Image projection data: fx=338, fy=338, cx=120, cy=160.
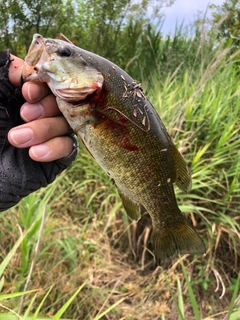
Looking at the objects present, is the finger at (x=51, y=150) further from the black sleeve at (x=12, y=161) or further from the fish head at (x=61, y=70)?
the fish head at (x=61, y=70)

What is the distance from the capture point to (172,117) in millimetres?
2727

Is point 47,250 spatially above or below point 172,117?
below

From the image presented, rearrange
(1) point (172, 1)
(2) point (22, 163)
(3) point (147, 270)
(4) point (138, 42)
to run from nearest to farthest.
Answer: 1. (2) point (22, 163)
2. (3) point (147, 270)
3. (1) point (172, 1)
4. (4) point (138, 42)

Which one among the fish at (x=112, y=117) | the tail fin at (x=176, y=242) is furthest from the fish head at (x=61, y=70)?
the tail fin at (x=176, y=242)

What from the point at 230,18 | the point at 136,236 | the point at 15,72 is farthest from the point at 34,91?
the point at 230,18

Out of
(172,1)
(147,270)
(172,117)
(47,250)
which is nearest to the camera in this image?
(47,250)

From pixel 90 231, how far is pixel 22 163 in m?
1.41

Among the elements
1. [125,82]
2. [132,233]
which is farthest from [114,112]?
[132,233]

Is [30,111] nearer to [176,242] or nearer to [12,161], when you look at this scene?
[12,161]

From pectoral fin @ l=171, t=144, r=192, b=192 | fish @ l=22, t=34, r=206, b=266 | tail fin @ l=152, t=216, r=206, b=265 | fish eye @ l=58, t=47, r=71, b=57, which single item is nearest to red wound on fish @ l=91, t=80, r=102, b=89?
fish @ l=22, t=34, r=206, b=266

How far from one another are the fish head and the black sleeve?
13 cm

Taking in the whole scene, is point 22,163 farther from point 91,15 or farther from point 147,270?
point 91,15

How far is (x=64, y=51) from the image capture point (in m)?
1.03

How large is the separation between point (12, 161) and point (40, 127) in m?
0.20
